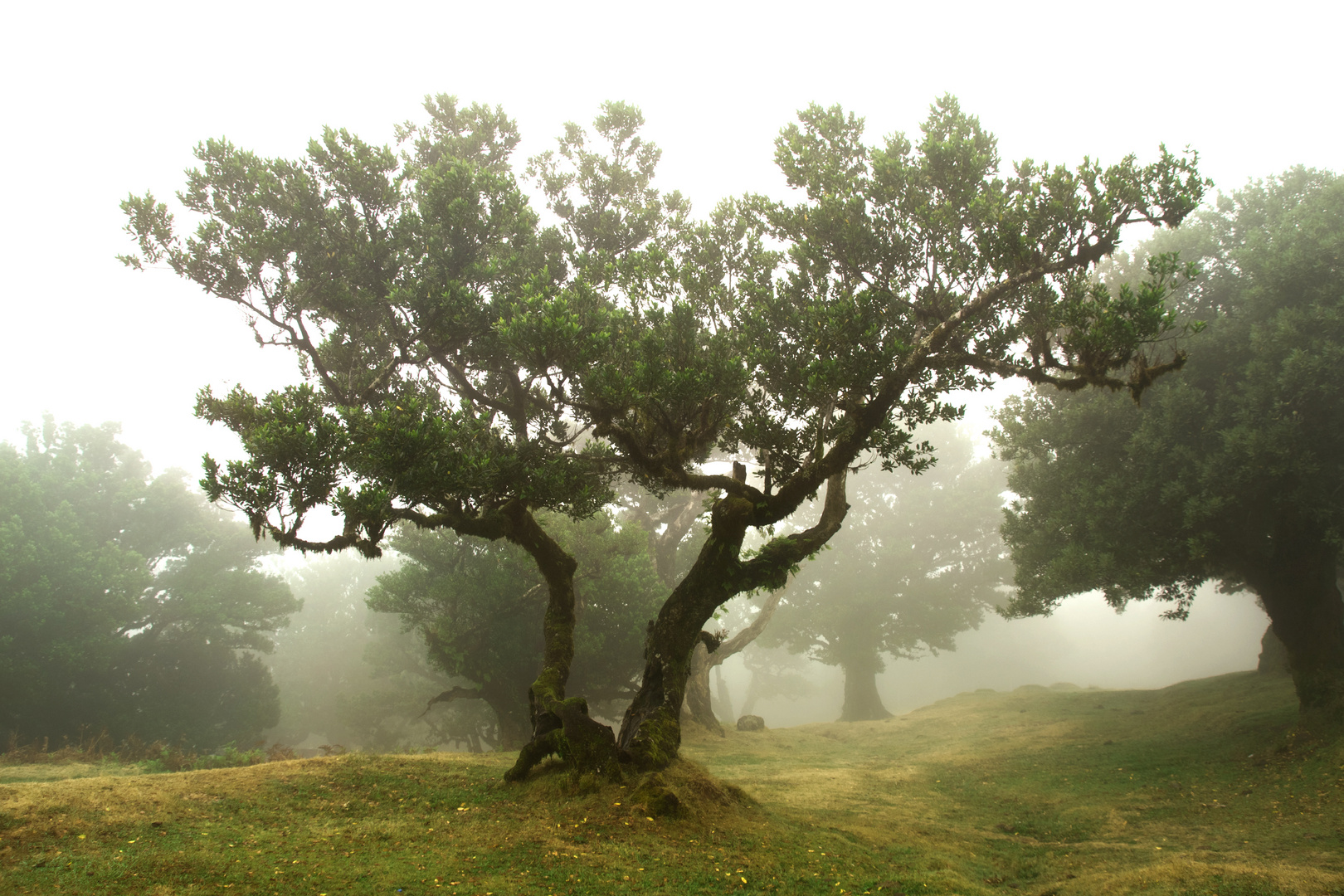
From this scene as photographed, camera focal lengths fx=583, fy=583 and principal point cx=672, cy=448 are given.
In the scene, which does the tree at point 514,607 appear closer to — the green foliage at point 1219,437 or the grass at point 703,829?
the grass at point 703,829

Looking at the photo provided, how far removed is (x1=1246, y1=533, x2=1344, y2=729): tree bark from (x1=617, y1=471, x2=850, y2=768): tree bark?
13.5m

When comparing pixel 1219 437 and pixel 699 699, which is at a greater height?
pixel 1219 437

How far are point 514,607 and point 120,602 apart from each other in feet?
79.5

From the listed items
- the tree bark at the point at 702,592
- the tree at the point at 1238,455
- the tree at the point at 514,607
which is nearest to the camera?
the tree bark at the point at 702,592

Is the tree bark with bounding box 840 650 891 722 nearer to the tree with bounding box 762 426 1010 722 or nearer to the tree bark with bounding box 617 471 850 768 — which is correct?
the tree with bounding box 762 426 1010 722

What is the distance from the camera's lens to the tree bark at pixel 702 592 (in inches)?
481

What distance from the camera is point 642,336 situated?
11977mm

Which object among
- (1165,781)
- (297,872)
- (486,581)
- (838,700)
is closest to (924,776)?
(1165,781)

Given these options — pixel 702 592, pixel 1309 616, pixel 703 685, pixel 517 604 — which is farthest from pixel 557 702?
pixel 1309 616

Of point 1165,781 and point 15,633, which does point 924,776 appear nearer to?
point 1165,781

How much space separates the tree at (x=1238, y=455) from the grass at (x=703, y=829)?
4.44 m

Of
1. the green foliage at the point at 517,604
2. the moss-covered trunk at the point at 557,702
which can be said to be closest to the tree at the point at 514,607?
the green foliage at the point at 517,604

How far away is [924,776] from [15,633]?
39.1 m

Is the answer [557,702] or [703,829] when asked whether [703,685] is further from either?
[703,829]
